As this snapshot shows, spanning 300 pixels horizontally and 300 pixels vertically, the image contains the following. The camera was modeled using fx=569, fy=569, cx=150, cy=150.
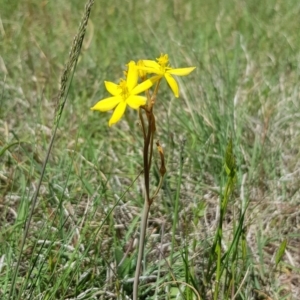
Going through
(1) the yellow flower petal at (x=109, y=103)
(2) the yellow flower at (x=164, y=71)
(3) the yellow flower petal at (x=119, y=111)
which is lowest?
(3) the yellow flower petal at (x=119, y=111)

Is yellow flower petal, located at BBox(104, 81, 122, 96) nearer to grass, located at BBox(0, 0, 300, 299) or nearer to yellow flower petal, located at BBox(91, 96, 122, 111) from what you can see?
yellow flower petal, located at BBox(91, 96, 122, 111)

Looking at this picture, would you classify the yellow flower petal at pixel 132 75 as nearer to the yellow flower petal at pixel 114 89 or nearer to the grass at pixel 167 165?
the yellow flower petal at pixel 114 89

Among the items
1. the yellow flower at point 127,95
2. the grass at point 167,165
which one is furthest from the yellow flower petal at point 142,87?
the grass at point 167,165

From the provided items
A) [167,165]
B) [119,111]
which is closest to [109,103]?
[119,111]

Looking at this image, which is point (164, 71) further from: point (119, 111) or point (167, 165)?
point (167, 165)

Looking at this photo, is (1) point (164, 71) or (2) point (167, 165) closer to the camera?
(1) point (164, 71)

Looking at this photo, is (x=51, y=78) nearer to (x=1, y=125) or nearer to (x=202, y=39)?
(x=1, y=125)
